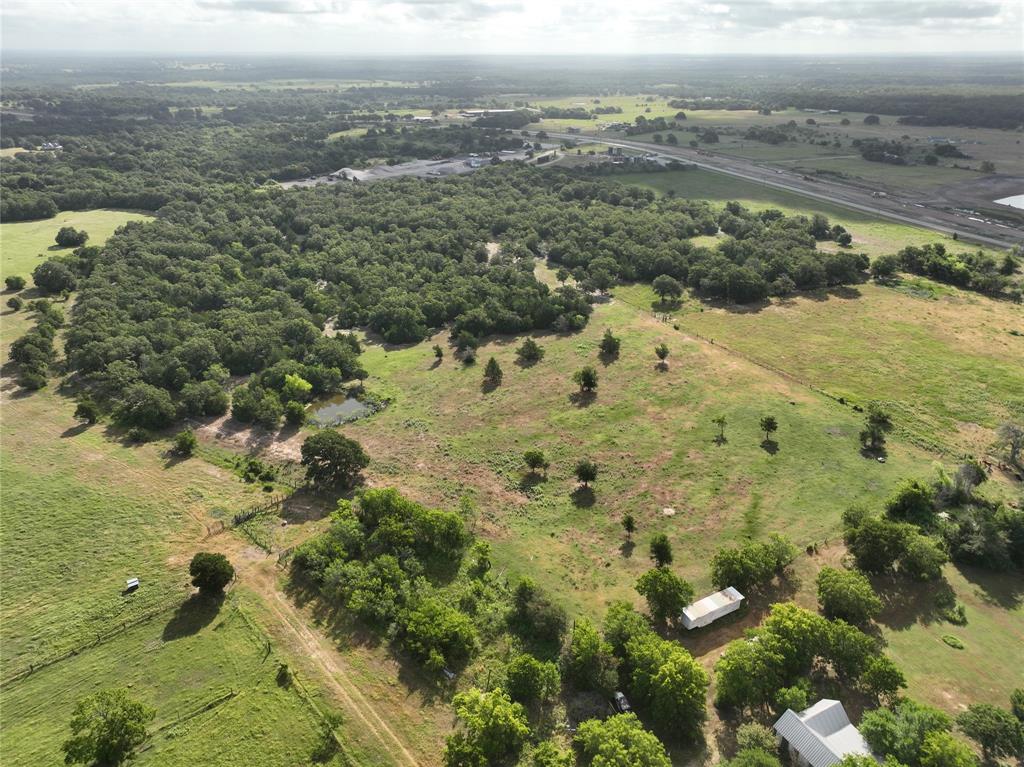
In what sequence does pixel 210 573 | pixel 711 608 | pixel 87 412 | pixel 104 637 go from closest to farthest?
pixel 104 637 < pixel 711 608 < pixel 210 573 < pixel 87 412

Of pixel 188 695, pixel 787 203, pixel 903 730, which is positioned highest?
pixel 787 203

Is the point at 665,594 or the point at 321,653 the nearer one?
the point at 321,653

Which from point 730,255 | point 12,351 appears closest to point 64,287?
point 12,351

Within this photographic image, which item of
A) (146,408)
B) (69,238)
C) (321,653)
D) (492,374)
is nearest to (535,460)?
(492,374)

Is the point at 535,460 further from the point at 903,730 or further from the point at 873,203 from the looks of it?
the point at 873,203

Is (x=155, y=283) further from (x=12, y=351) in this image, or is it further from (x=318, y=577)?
(x=318, y=577)

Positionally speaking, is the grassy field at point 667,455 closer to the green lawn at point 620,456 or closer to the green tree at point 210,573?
the green lawn at point 620,456
